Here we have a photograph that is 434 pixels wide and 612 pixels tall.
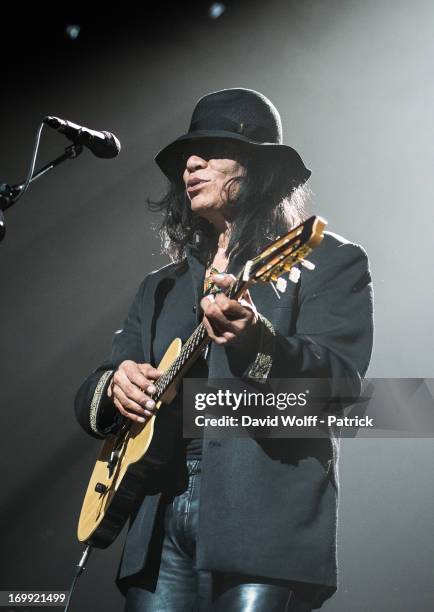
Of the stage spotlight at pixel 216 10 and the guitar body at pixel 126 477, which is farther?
the stage spotlight at pixel 216 10

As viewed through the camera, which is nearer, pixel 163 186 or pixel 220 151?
pixel 220 151

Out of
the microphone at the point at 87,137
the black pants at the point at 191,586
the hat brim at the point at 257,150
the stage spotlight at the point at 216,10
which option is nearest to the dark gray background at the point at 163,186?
the stage spotlight at the point at 216,10

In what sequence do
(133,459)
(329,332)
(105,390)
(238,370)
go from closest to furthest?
(238,370), (329,332), (133,459), (105,390)

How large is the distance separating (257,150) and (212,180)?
0.19 m

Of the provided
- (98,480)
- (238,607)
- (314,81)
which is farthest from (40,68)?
(238,607)

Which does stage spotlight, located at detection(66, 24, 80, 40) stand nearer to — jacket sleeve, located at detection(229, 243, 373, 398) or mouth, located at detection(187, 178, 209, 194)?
mouth, located at detection(187, 178, 209, 194)

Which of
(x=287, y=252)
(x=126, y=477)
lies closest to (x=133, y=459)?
(x=126, y=477)

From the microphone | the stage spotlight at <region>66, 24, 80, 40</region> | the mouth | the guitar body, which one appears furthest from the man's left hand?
the stage spotlight at <region>66, 24, 80, 40</region>

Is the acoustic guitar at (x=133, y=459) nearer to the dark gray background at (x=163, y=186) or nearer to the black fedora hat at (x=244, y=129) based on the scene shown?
the black fedora hat at (x=244, y=129)

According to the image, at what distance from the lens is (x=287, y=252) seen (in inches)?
56.6

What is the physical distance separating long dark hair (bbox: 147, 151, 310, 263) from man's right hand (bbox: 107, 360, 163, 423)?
0.44m

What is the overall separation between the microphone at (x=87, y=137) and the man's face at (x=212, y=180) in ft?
1.03

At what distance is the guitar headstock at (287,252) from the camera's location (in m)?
1.37

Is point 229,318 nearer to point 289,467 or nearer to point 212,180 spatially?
point 289,467
